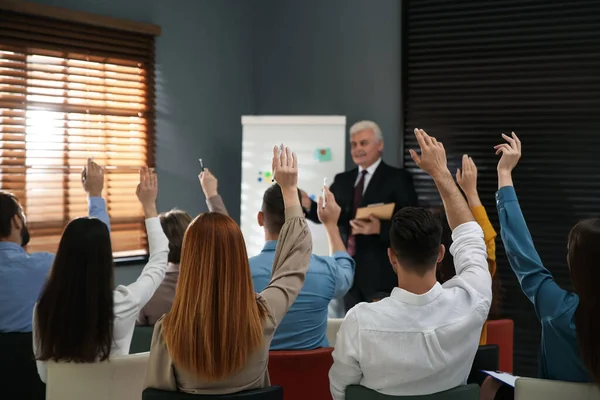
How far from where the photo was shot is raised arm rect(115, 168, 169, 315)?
2611 mm

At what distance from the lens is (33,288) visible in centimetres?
307

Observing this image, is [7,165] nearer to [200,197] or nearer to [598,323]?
[200,197]

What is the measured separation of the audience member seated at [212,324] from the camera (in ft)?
6.39

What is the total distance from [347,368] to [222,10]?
4.80 meters

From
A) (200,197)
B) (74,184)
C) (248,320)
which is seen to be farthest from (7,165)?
(248,320)

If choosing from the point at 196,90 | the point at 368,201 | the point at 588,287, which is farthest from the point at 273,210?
the point at 196,90

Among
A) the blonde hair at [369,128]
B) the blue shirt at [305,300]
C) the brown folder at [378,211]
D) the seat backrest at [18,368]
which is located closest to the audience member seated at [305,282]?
the blue shirt at [305,300]

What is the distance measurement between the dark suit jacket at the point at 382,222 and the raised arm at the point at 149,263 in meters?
2.36

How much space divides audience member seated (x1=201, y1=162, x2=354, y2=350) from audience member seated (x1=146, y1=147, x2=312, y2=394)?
824mm

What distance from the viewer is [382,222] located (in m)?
5.07

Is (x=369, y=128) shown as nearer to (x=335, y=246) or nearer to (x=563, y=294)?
(x=335, y=246)

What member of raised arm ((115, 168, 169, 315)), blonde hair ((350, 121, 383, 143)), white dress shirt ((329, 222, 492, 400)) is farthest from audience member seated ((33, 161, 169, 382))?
blonde hair ((350, 121, 383, 143))

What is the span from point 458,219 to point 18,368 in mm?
1821

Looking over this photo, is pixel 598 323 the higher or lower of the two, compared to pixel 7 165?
lower
